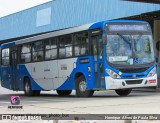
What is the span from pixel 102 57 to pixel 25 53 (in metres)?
7.07

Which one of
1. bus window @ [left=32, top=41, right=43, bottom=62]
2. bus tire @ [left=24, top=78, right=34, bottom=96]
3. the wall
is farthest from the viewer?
the wall

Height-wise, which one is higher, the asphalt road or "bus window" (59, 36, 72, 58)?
"bus window" (59, 36, 72, 58)

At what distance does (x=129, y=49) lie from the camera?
61.6ft

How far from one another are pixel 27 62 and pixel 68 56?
4.36m

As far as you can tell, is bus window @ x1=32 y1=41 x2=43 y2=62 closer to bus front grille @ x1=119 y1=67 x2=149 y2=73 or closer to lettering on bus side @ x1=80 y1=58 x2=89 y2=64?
lettering on bus side @ x1=80 y1=58 x2=89 y2=64

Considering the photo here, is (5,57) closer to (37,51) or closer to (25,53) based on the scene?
(25,53)

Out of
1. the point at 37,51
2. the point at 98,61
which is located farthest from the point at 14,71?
the point at 98,61

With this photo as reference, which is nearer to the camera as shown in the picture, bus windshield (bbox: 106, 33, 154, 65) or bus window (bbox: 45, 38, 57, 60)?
bus windshield (bbox: 106, 33, 154, 65)

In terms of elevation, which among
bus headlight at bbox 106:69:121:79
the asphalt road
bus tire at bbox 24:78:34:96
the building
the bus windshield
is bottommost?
the asphalt road

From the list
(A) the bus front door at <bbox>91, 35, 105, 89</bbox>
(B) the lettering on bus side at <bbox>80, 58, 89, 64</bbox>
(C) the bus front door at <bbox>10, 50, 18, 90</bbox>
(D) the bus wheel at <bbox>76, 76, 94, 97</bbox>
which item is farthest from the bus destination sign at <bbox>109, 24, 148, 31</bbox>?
(C) the bus front door at <bbox>10, 50, 18, 90</bbox>

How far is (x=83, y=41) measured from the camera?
63.7ft

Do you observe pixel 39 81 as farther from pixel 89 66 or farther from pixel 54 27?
pixel 54 27

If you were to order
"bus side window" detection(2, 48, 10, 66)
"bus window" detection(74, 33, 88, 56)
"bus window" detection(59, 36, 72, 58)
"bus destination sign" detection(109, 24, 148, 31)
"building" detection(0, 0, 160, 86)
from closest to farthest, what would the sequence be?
1. "bus destination sign" detection(109, 24, 148, 31)
2. "bus window" detection(74, 33, 88, 56)
3. "bus window" detection(59, 36, 72, 58)
4. "bus side window" detection(2, 48, 10, 66)
5. "building" detection(0, 0, 160, 86)

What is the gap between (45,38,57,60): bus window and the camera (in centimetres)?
2144
